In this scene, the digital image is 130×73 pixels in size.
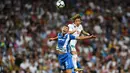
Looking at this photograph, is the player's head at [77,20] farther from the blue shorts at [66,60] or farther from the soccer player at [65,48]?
the blue shorts at [66,60]

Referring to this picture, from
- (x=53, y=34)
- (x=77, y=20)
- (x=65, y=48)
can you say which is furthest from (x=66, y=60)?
(x=53, y=34)

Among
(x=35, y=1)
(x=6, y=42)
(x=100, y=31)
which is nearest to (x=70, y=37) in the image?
(x=6, y=42)

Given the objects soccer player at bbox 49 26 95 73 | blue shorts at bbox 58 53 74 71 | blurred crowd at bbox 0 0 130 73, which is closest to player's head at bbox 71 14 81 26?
soccer player at bbox 49 26 95 73

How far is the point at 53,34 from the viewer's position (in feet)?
92.2

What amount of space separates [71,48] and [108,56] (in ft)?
27.5

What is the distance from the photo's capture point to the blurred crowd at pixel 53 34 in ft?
83.8

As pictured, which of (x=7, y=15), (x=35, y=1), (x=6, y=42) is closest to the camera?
(x=6, y=42)

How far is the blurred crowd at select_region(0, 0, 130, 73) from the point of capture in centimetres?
2553

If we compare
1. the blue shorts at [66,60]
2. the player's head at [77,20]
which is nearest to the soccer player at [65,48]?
the blue shorts at [66,60]

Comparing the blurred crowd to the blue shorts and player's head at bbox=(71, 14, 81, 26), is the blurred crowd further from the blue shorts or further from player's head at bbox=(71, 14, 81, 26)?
player's head at bbox=(71, 14, 81, 26)

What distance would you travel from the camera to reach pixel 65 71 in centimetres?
1862

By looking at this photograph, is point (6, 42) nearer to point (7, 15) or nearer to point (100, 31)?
point (7, 15)

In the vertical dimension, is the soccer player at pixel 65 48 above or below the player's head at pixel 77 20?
below

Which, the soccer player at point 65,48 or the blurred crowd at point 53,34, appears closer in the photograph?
the soccer player at point 65,48
